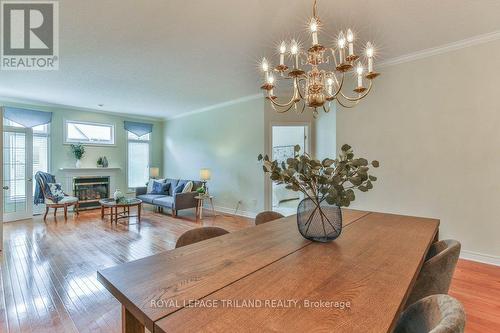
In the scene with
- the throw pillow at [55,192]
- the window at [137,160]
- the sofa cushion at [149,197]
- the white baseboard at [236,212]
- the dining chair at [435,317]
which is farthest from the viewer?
the window at [137,160]

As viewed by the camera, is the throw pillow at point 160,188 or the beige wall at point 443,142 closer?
the beige wall at point 443,142

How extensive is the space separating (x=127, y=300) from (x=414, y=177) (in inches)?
142

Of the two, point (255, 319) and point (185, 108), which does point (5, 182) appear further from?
point (255, 319)

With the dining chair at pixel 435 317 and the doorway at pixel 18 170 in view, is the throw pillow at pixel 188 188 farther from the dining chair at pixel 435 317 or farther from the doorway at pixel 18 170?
the dining chair at pixel 435 317

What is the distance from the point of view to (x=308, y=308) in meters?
0.75

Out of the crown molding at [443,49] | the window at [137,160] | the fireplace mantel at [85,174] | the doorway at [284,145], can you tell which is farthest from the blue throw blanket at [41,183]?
the crown molding at [443,49]

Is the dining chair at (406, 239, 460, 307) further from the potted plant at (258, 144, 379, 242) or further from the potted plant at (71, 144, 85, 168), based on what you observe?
the potted plant at (71, 144, 85, 168)

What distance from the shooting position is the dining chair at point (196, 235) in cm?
146

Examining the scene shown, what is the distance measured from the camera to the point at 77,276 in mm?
2520

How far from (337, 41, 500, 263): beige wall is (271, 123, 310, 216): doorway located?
4.54 feet

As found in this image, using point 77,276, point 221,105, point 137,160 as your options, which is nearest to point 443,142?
point 221,105

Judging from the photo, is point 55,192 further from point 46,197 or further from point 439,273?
point 439,273

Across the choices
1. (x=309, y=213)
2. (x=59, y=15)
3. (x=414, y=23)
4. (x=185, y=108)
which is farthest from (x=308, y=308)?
(x=185, y=108)

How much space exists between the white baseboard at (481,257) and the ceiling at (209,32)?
8.35ft
